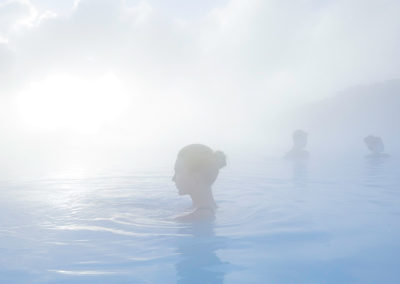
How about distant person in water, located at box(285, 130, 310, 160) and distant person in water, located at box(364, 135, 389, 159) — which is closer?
distant person in water, located at box(364, 135, 389, 159)

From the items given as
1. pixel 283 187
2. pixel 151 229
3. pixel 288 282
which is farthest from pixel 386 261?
pixel 283 187

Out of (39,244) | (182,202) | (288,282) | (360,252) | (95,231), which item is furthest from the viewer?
(182,202)

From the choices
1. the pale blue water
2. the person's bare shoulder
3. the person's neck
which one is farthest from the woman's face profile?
the pale blue water

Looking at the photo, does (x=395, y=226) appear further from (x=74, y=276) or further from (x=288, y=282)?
(x=74, y=276)

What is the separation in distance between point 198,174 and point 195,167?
145 mm

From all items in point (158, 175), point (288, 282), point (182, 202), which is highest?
point (158, 175)

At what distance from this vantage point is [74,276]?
3998 mm

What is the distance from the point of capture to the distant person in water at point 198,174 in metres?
5.89

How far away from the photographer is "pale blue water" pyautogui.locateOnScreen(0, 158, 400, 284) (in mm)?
4092

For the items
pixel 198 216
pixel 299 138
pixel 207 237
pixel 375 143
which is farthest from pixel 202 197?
pixel 375 143

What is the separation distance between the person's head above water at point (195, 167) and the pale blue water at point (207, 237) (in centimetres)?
71

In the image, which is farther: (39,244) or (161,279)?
(39,244)

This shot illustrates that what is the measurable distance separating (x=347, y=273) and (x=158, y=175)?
9820 mm

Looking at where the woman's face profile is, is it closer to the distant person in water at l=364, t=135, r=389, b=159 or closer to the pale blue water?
the pale blue water
